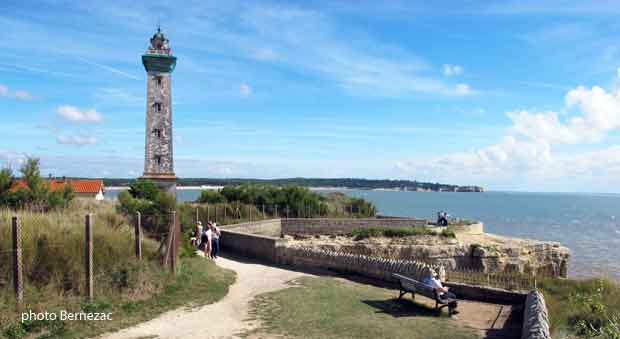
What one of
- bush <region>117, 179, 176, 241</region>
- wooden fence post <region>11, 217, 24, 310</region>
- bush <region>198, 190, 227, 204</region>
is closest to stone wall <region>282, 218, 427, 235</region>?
bush <region>198, 190, 227, 204</region>

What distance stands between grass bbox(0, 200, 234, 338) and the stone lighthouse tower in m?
23.7

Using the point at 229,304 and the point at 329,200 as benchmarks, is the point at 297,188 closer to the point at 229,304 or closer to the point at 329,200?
the point at 329,200

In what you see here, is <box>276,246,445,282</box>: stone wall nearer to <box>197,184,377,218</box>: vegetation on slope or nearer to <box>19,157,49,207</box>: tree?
<box>19,157,49,207</box>: tree

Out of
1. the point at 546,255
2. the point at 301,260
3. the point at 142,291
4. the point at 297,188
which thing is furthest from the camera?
the point at 297,188

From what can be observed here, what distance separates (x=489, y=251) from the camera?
90.6 ft

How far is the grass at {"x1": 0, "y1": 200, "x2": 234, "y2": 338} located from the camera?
29.9ft

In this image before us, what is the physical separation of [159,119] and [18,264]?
28.1 meters

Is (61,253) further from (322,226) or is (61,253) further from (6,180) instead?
(322,226)

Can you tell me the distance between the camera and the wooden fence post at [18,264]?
932cm

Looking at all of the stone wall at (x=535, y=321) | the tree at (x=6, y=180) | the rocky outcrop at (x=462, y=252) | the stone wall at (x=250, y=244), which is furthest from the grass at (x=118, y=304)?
the rocky outcrop at (x=462, y=252)

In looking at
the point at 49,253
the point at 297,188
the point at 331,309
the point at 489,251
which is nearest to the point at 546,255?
the point at 489,251

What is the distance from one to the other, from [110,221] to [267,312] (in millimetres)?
5556

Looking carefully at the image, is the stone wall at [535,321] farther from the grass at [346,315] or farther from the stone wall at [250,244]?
the stone wall at [250,244]

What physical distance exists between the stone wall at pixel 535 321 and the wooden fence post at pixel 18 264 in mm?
8767
